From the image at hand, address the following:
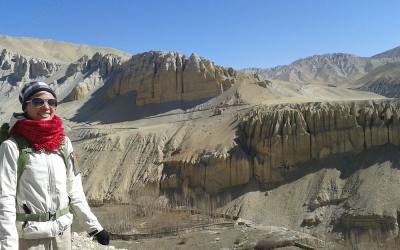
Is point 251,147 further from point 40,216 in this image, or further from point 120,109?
point 40,216

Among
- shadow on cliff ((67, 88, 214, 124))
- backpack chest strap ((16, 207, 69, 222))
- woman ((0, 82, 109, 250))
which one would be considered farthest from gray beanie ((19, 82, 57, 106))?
shadow on cliff ((67, 88, 214, 124))

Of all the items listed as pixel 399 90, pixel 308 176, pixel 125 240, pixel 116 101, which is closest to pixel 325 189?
pixel 308 176

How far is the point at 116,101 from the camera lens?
2596 inches

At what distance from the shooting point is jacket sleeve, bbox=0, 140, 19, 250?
154 inches

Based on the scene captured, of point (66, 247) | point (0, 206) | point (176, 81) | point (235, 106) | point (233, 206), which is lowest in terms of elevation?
point (233, 206)

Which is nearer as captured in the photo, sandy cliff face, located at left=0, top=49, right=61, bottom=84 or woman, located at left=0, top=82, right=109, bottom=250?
woman, located at left=0, top=82, right=109, bottom=250

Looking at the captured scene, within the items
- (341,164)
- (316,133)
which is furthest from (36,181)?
(316,133)

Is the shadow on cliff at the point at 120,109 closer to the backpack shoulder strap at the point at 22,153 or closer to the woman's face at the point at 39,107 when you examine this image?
the woman's face at the point at 39,107

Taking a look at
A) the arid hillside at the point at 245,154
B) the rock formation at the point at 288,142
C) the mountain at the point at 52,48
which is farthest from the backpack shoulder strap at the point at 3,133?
the mountain at the point at 52,48

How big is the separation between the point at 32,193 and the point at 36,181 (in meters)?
0.11

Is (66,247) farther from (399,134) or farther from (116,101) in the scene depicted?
(116,101)

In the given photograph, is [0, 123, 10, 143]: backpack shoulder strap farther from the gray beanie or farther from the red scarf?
the gray beanie

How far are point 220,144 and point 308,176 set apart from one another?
890 cm

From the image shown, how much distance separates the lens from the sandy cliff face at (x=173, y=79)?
58406 mm
